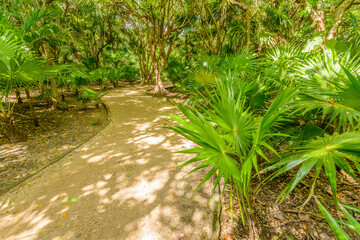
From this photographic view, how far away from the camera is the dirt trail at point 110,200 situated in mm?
1926

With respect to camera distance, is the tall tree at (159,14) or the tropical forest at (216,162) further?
the tall tree at (159,14)

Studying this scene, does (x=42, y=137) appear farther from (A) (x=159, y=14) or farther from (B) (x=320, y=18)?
(B) (x=320, y=18)

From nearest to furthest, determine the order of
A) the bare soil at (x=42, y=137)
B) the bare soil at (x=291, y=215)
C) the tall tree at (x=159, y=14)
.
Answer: the bare soil at (x=291, y=215) → the bare soil at (x=42, y=137) → the tall tree at (x=159, y=14)

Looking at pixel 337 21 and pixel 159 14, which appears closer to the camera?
pixel 337 21

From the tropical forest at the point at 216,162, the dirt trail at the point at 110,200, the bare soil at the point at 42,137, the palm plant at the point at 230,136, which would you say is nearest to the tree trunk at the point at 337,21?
the tropical forest at the point at 216,162

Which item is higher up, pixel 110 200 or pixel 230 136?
pixel 230 136

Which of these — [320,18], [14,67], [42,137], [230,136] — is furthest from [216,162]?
[42,137]

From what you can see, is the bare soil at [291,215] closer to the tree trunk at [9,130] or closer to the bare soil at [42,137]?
the bare soil at [42,137]

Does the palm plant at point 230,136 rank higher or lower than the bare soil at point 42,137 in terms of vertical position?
higher

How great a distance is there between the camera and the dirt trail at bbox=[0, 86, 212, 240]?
A: 75.8 inches

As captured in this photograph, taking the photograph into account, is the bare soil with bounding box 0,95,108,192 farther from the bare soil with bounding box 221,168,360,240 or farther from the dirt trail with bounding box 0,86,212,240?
the bare soil with bounding box 221,168,360,240

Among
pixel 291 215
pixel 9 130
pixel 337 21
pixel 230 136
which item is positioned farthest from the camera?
pixel 9 130

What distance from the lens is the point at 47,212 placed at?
7.09 ft

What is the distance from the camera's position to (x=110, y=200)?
2348mm
